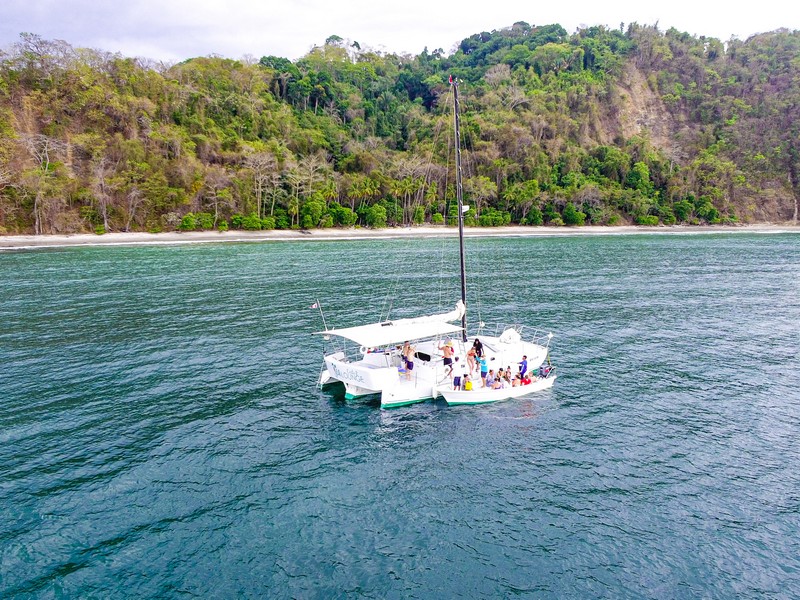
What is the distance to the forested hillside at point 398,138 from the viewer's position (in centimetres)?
11219

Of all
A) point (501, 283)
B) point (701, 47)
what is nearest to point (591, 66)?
point (701, 47)

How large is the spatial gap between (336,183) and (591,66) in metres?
121

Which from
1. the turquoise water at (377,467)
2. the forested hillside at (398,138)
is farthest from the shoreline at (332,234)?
the turquoise water at (377,467)

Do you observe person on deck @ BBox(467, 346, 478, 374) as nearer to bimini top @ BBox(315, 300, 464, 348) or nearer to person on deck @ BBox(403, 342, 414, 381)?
bimini top @ BBox(315, 300, 464, 348)

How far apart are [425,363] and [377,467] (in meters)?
8.88

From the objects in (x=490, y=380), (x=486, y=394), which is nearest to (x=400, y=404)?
(x=486, y=394)


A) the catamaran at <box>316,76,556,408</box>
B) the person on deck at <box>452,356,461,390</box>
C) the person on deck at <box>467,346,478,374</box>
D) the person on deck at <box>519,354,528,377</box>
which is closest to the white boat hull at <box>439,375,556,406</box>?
the catamaran at <box>316,76,556,408</box>

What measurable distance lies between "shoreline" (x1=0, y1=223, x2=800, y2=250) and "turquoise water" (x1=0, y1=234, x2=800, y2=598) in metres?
58.3

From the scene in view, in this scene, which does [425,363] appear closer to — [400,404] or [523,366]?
[400,404]

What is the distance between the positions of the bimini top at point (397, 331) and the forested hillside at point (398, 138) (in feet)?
272

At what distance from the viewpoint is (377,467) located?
21.9 meters

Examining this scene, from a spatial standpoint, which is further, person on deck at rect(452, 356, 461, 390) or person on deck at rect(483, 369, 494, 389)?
person on deck at rect(483, 369, 494, 389)

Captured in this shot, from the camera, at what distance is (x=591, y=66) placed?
189 metres

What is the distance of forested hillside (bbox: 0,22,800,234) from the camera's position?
112188mm
